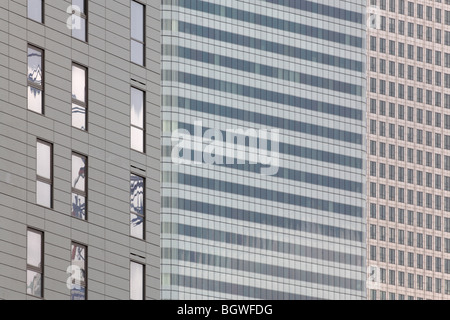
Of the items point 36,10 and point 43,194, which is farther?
point 36,10

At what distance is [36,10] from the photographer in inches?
1986

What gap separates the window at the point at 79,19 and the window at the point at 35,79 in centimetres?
222

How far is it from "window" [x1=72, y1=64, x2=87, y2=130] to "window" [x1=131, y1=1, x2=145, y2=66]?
10.9 ft

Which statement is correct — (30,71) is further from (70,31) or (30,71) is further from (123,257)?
(123,257)

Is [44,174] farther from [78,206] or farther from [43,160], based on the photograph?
[78,206]

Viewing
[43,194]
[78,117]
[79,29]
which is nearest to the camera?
[43,194]

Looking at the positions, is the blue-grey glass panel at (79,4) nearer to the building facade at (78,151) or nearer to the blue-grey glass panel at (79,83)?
the building facade at (78,151)

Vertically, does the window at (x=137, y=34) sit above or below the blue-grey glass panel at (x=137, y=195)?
above

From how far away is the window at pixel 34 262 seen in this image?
47.6 metres

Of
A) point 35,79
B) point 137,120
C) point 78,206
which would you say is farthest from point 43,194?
point 137,120

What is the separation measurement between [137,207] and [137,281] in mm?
2666

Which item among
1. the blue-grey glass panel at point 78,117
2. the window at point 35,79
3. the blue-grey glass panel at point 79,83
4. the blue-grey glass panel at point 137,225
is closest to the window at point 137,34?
the blue-grey glass panel at point 79,83

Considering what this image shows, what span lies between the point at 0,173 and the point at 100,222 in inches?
187
